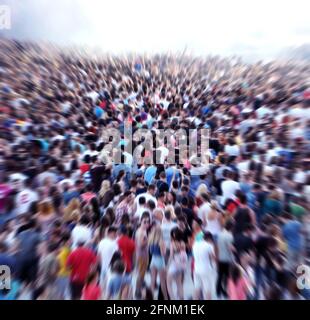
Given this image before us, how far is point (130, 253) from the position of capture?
1.42 m

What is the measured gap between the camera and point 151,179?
6.73ft

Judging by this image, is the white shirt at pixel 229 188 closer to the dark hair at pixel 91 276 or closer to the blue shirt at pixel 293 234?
the blue shirt at pixel 293 234

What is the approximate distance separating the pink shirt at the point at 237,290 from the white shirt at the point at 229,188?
1.97 feet

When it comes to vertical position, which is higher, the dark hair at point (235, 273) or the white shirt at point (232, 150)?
the white shirt at point (232, 150)

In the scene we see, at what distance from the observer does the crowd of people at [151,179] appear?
1324 millimetres

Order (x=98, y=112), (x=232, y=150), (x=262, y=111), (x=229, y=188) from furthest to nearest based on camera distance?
(x=98, y=112) < (x=262, y=111) < (x=232, y=150) < (x=229, y=188)

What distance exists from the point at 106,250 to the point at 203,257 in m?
0.63

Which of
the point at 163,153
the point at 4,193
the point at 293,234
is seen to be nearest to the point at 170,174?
the point at 163,153

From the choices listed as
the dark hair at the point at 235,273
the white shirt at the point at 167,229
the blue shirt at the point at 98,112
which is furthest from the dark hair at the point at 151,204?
the blue shirt at the point at 98,112

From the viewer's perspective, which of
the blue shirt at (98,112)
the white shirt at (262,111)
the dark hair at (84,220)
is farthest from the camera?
the blue shirt at (98,112)

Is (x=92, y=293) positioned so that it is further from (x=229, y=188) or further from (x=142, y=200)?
(x=229, y=188)

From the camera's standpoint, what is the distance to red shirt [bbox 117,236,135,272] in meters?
1.37
